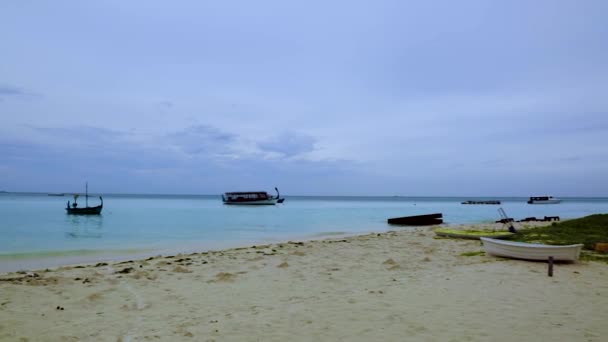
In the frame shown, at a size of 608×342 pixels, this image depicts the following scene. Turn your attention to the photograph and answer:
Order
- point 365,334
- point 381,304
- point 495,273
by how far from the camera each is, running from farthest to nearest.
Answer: point 495,273 < point 381,304 < point 365,334

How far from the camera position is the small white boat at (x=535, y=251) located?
1127cm

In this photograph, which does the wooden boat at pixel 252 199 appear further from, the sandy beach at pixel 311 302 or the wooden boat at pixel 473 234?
the sandy beach at pixel 311 302

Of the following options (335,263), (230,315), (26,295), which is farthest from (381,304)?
(26,295)

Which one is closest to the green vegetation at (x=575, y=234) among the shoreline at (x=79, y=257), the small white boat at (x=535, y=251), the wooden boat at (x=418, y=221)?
the small white boat at (x=535, y=251)

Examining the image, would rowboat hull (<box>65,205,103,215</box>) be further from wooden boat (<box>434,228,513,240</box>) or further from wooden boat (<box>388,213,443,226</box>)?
wooden boat (<box>434,228,513,240</box>)

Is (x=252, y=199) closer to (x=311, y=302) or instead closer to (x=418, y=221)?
(x=418, y=221)

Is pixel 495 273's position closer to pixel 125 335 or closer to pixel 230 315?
pixel 230 315

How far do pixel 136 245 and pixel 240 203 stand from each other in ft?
202

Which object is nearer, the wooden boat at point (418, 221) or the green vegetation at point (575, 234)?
the green vegetation at point (575, 234)

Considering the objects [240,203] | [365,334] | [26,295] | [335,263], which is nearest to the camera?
[365,334]

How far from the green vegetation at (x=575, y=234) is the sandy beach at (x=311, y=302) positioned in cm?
462

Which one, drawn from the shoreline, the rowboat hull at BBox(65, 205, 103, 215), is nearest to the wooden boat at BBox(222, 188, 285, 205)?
the rowboat hull at BBox(65, 205, 103, 215)

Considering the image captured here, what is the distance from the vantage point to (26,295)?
8.13m

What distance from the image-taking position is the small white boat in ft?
37.0
